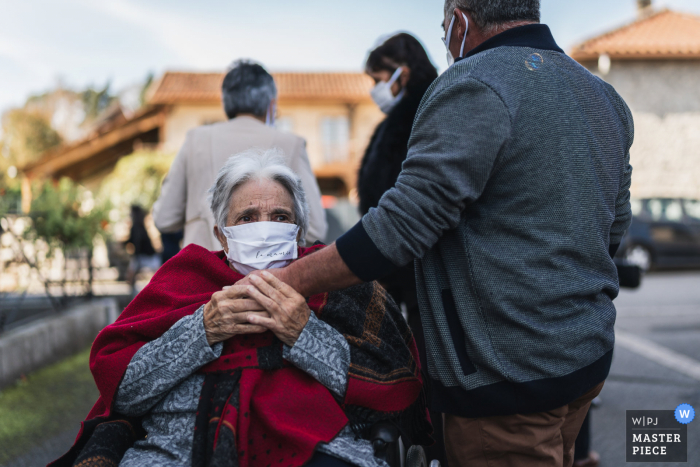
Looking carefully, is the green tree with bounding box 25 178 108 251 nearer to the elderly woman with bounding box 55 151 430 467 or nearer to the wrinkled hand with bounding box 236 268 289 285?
the elderly woman with bounding box 55 151 430 467

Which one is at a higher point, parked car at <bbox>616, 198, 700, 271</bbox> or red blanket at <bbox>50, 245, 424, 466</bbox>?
red blanket at <bbox>50, 245, 424, 466</bbox>

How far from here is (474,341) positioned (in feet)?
5.21

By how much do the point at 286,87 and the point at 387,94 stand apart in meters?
25.0

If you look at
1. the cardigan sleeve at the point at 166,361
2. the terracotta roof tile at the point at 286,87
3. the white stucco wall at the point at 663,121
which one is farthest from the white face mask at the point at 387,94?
the terracotta roof tile at the point at 286,87

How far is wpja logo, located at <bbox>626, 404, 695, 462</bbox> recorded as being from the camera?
264 cm

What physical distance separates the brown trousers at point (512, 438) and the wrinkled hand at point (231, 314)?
64 centimetres

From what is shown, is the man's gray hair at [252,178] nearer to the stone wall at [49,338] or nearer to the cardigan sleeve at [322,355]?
the cardigan sleeve at [322,355]

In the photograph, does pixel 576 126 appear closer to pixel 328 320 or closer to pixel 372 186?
pixel 328 320

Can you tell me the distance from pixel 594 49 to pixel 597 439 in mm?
19518

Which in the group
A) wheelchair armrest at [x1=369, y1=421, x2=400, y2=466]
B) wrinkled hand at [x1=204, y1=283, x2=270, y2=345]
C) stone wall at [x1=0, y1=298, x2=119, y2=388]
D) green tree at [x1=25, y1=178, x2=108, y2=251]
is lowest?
stone wall at [x1=0, y1=298, x2=119, y2=388]

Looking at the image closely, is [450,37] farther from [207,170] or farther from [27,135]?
[27,135]

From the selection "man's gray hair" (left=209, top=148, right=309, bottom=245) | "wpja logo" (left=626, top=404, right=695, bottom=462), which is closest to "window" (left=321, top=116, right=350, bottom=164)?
"wpja logo" (left=626, top=404, right=695, bottom=462)

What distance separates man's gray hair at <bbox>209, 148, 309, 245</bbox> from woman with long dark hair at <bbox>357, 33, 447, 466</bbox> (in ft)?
2.21

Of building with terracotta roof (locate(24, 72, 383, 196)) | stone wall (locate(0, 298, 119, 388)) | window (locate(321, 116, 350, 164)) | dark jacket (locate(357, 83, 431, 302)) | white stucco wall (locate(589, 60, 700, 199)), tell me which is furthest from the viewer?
window (locate(321, 116, 350, 164))
